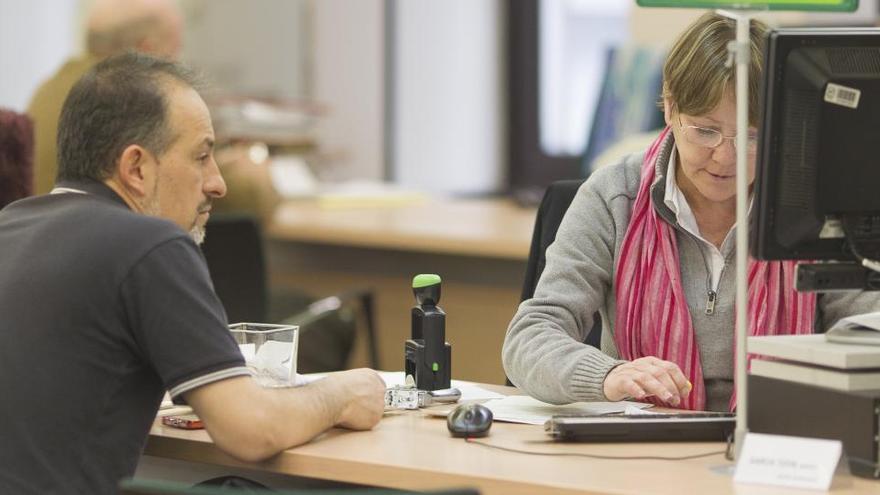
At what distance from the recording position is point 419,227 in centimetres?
461

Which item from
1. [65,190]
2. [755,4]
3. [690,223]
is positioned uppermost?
[755,4]

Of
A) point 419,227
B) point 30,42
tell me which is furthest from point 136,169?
point 30,42

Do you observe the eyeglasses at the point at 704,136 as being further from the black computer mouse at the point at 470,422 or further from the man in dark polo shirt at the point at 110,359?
the man in dark polo shirt at the point at 110,359

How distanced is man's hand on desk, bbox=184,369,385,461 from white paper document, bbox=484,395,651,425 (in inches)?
11.3

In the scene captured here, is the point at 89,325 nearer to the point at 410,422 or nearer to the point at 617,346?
the point at 410,422

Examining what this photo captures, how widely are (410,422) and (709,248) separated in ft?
1.95

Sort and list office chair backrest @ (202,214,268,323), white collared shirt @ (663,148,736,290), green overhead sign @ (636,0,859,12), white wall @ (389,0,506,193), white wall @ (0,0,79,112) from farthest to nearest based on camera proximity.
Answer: white wall @ (0,0,79,112), white wall @ (389,0,506,193), office chair backrest @ (202,214,268,323), white collared shirt @ (663,148,736,290), green overhead sign @ (636,0,859,12)

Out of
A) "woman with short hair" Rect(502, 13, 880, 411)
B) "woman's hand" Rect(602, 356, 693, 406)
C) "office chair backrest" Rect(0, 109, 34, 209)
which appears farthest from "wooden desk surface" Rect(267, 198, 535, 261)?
"woman's hand" Rect(602, 356, 693, 406)

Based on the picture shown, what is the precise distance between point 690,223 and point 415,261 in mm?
2372

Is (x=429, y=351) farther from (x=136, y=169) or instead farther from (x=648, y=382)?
(x=136, y=169)

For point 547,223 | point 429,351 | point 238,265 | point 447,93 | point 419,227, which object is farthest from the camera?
point 447,93

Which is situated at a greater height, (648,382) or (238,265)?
(648,382)

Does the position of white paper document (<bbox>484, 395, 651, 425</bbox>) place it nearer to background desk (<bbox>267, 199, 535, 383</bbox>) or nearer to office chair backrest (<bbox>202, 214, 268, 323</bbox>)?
office chair backrest (<bbox>202, 214, 268, 323</bbox>)

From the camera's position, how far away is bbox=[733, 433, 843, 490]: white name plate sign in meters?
1.82
